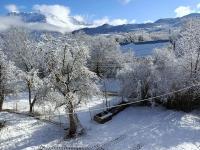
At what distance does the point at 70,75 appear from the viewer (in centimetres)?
3666

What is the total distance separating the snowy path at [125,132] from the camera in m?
34.5

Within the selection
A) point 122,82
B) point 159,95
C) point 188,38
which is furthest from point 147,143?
point 188,38

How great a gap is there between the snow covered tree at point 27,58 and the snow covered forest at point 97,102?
0.21 meters

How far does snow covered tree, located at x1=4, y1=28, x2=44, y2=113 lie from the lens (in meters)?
45.5

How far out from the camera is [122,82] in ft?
159

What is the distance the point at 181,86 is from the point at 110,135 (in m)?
12.6

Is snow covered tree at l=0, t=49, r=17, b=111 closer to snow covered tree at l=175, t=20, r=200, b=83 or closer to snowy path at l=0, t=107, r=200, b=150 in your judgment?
snowy path at l=0, t=107, r=200, b=150

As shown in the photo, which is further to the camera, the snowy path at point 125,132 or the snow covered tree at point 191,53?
the snow covered tree at point 191,53

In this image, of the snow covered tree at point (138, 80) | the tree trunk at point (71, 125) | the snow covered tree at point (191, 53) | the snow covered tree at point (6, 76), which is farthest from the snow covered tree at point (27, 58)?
the snow covered tree at point (191, 53)

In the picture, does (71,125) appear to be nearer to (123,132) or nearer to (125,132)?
(123,132)

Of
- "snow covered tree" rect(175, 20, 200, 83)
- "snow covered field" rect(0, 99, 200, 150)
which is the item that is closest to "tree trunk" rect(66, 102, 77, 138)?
"snow covered field" rect(0, 99, 200, 150)

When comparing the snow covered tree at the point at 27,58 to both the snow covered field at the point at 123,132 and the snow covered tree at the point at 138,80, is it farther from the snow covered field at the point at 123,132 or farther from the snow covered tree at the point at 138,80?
the snow covered tree at the point at 138,80

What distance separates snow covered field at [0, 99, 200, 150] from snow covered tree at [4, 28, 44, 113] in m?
4.80

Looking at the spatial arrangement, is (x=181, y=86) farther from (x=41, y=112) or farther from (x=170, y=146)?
(x=41, y=112)
